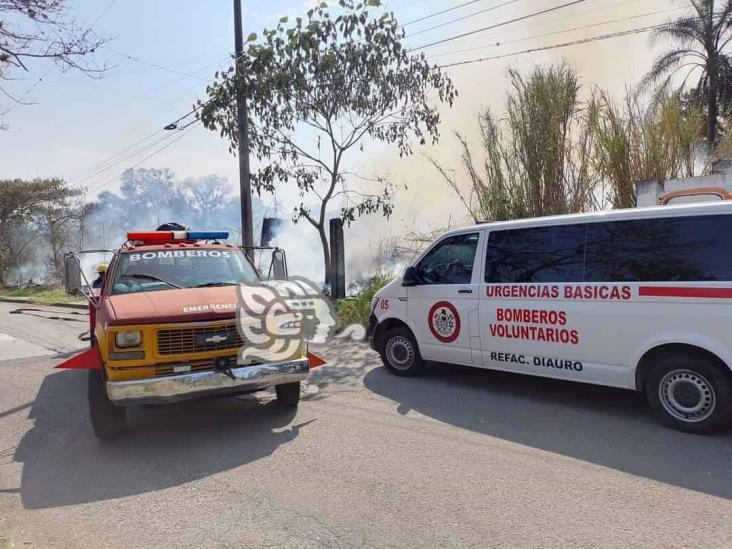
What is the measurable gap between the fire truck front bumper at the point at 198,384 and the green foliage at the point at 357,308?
5.46 m

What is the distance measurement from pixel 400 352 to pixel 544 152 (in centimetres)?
560

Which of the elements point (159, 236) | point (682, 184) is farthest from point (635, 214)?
point (159, 236)

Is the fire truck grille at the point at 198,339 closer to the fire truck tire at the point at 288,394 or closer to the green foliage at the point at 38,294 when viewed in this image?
the fire truck tire at the point at 288,394

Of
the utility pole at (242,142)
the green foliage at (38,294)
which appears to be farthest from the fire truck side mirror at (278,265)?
the green foliage at (38,294)

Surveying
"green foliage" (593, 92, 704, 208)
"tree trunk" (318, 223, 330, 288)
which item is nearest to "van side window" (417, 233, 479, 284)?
"green foliage" (593, 92, 704, 208)

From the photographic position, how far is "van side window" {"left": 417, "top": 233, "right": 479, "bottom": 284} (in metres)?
6.07

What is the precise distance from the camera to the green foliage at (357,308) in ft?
34.6

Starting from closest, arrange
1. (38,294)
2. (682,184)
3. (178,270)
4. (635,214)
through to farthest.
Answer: (635,214) < (178,270) < (682,184) < (38,294)

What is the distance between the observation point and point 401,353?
679cm

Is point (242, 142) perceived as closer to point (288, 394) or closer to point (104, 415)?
point (288, 394)

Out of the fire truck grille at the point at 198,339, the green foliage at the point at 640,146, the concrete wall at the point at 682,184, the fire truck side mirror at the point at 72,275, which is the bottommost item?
the fire truck grille at the point at 198,339

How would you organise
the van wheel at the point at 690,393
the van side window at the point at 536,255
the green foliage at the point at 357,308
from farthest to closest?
the green foliage at the point at 357,308
the van side window at the point at 536,255
the van wheel at the point at 690,393

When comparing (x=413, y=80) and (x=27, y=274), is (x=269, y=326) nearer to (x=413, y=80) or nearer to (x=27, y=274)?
(x=413, y=80)

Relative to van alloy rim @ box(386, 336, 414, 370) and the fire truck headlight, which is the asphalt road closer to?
van alloy rim @ box(386, 336, 414, 370)
